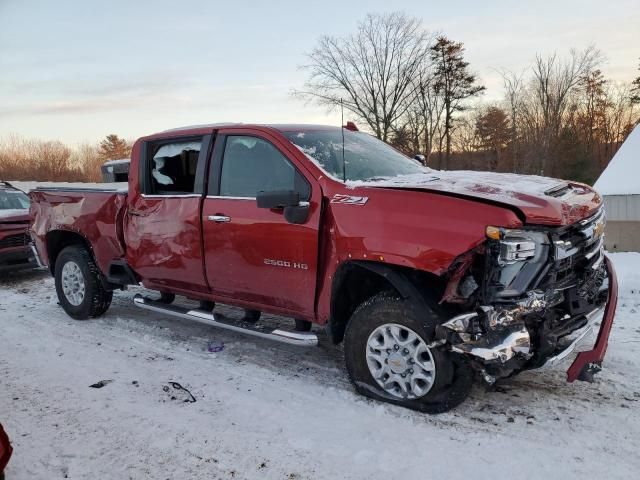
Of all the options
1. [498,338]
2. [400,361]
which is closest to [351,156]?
[400,361]

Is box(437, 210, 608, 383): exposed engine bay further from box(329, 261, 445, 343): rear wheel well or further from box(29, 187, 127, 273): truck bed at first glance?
box(29, 187, 127, 273): truck bed

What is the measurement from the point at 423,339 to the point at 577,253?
114cm

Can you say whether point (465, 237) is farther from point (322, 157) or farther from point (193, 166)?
point (193, 166)

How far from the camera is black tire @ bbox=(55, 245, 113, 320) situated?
227 inches

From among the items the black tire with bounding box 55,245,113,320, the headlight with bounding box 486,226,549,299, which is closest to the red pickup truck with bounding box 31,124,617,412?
the headlight with bounding box 486,226,549,299

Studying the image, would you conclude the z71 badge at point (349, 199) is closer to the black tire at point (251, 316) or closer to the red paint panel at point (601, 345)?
the black tire at point (251, 316)

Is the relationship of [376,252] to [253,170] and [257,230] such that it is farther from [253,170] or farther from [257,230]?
[253,170]

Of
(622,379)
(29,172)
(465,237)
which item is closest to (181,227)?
(465,237)

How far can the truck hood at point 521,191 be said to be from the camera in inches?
119

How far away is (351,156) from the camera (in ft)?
13.9

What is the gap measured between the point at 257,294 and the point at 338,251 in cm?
96

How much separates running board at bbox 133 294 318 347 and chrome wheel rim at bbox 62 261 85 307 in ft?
3.32

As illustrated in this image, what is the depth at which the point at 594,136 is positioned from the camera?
39219 mm

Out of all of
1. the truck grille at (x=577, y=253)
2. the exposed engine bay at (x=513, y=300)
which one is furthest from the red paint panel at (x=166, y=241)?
the truck grille at (x=577, y=253)
